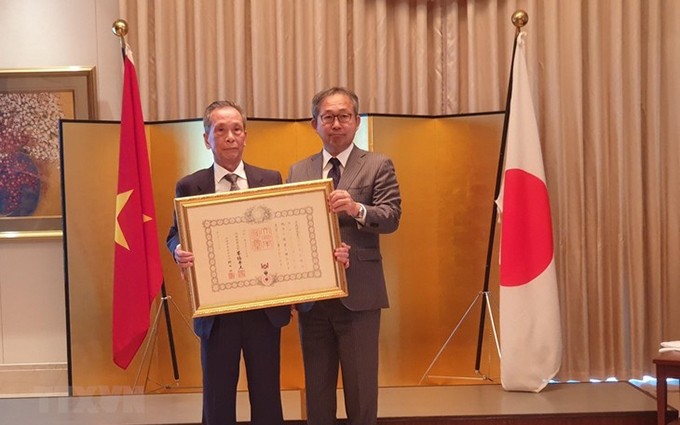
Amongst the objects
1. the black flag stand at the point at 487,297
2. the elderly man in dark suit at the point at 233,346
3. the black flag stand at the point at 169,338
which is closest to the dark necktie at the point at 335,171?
the elderly man in dark suit at the point at 233,346

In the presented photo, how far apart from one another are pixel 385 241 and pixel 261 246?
150 cm

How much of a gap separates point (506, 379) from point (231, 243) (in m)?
1.76

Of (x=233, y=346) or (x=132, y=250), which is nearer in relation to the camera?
(x=233, y=346)

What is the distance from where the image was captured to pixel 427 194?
4145mm

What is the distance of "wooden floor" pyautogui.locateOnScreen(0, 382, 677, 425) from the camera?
332 centimetres

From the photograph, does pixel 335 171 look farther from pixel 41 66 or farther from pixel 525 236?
pixel 41 66

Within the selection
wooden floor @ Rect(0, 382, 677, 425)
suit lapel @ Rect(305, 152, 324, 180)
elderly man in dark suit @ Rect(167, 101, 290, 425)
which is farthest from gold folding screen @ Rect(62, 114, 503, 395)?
elderly man in dark suit @ Rect(167, 101, 290, 425)

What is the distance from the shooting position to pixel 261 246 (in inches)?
105

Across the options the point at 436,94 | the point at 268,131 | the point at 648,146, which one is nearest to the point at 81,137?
the point at 268,131

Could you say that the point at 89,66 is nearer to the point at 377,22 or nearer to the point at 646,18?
the point at 377,22

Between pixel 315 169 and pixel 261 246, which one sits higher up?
pixel 315 169

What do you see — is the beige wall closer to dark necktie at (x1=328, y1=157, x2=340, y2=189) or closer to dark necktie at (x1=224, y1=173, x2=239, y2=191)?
dark necktie at (x1=224, y1=173, x2=239, y2=191)

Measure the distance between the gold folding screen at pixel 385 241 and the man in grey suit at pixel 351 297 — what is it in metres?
1.33

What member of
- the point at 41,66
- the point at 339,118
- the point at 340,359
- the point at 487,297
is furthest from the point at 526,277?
the point at 41,66
